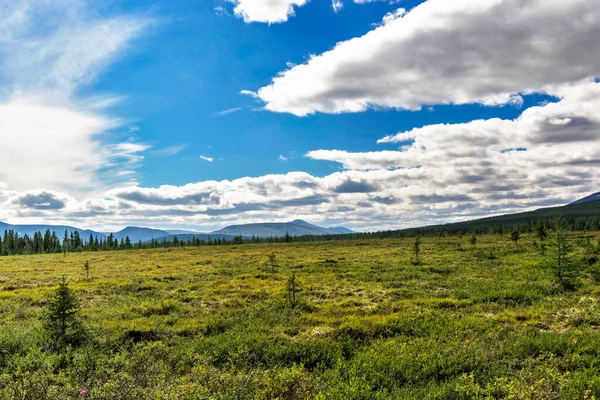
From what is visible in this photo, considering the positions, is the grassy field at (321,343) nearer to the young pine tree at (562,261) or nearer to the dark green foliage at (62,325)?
the dark green foliage at (62,325)

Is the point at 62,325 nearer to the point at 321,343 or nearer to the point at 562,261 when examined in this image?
the point at 321,343

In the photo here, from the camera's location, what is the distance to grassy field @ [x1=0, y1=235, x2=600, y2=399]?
373 inches

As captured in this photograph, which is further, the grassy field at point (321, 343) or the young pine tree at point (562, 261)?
the young pine tree at point (562, 261)

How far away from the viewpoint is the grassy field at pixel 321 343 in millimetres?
9484

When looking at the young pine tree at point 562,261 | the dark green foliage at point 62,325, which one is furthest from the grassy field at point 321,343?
the young pine tree at point 562,261

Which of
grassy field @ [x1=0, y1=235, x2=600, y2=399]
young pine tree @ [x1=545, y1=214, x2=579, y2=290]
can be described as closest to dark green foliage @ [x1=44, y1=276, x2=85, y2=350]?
grassy field @ [x1=0, y1=235, x2=600, y2=399]

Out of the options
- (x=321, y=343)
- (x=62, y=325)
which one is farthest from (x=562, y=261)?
(x=62, y=325)

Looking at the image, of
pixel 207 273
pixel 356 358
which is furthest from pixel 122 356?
pixel 207 273

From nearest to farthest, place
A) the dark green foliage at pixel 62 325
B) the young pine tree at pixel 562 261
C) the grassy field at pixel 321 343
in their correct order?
1. the grassy field at pixel 321 343
2. the dark green foliage at pixel 62 325
3. the young pine tree at pixel 562 261

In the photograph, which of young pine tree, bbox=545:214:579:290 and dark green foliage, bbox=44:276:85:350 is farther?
young pine tree, bbox=545:214:579:290

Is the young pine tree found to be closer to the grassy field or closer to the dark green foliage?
the grassy field

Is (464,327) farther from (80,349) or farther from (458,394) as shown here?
(80,349)

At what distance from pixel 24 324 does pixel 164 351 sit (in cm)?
979

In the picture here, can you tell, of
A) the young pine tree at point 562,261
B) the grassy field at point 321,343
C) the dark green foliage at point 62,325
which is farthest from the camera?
the young pine tree at point 562,261
